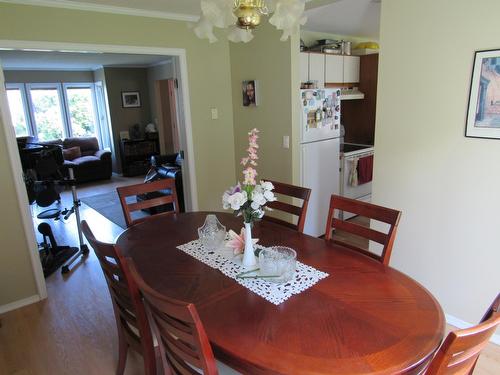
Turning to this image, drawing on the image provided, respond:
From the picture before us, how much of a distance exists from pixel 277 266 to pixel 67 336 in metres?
1.83

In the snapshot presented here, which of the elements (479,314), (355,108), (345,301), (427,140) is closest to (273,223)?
(345,301)

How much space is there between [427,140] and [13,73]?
26.4 feet

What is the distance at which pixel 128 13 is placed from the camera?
319 centimetres

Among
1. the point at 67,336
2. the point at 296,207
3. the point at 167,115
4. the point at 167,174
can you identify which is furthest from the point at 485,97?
the point at 167,115

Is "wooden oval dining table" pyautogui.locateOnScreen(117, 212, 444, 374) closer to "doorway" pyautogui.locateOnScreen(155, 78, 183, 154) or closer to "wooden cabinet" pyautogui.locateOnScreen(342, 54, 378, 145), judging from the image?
"wooden cabinet" pyautogui.locateOnScreen(342, 54, 378, 145)

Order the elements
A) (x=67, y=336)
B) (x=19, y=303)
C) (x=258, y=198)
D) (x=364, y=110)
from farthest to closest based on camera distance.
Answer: (x=364, y=110)
(x=19, y=303)
(x=67, y=336)
(x=258, y=198)

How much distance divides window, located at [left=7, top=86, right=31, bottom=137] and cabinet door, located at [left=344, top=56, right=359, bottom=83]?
6.68 m

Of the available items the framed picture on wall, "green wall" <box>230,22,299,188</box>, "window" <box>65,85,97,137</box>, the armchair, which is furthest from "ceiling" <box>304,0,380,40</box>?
"window" <box>65,85,97,137</box>

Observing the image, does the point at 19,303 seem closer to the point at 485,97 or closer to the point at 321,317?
the point at 321,317

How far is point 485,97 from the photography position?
2053 millimetres

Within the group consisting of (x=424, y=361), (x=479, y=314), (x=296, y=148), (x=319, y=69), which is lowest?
(x=479, y=314)

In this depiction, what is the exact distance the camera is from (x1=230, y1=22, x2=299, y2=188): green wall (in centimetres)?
329

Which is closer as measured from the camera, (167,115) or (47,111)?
(47,111)

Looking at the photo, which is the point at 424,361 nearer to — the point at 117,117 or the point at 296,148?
the point at 296,148
